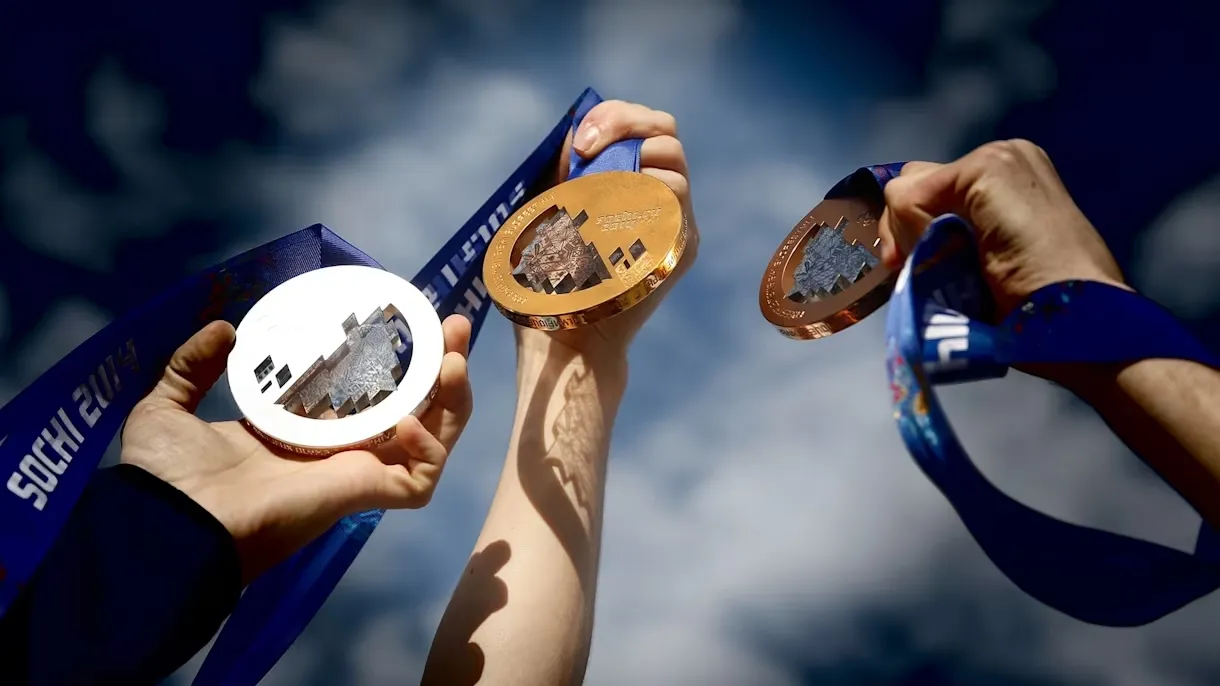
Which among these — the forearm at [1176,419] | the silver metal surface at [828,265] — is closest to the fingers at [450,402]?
the silver metal surface at [828,265]

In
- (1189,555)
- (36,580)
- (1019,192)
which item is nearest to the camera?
(1189,555)

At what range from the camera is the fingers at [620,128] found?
3168 mm

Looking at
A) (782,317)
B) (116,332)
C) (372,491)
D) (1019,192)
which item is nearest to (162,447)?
(116,332)

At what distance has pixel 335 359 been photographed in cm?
247

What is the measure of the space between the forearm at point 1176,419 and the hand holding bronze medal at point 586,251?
3.58ft

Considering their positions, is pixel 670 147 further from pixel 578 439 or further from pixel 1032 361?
pixel 1032 361

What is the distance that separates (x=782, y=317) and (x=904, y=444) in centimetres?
98

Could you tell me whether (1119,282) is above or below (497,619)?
above

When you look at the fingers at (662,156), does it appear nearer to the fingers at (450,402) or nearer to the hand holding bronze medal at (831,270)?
the hand holding bronze medal at (831,270)

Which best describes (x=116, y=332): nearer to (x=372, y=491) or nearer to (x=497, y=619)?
(x=372, y=491)

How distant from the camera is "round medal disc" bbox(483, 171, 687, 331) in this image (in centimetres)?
233

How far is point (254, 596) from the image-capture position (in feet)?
7.57

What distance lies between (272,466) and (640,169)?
154 centimetres

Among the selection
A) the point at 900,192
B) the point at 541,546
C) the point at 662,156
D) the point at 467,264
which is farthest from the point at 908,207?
the point at 467,264
